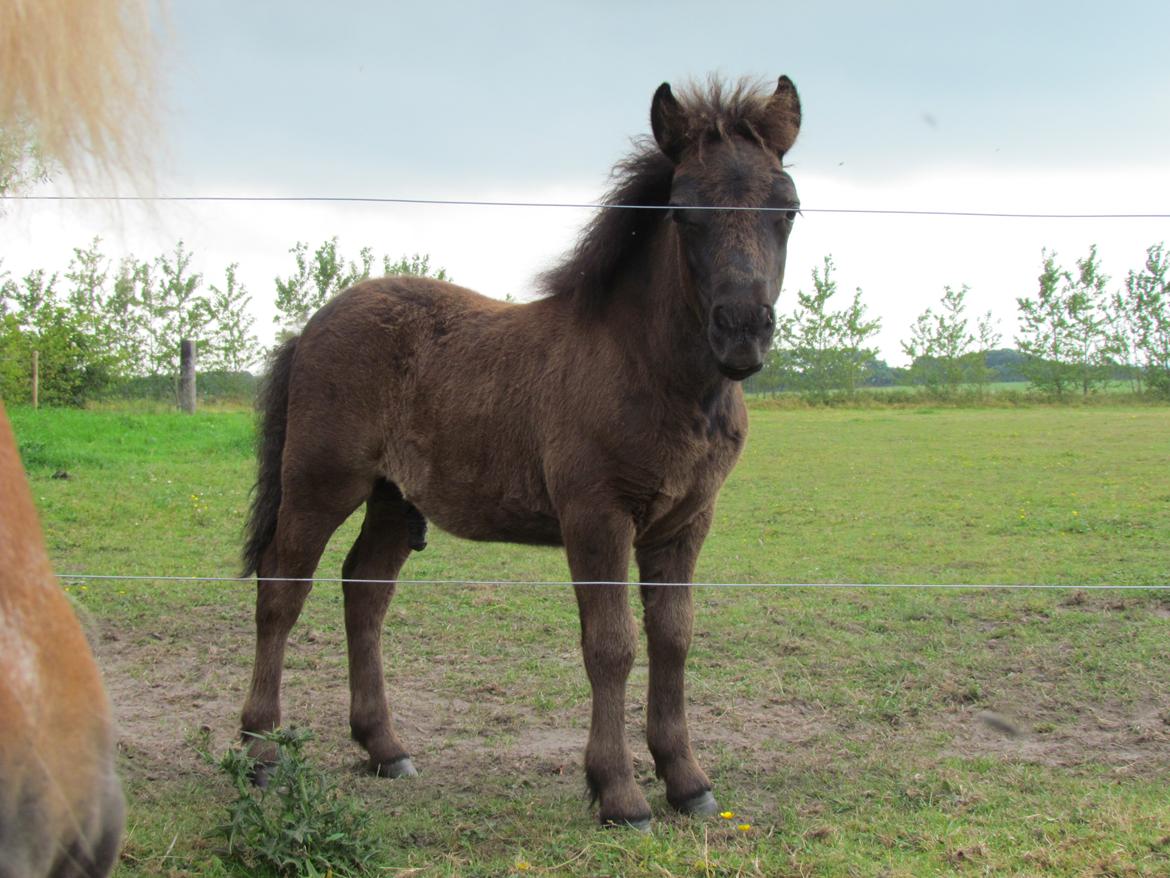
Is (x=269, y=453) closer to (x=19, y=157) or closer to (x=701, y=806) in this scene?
(x=701, y=806)

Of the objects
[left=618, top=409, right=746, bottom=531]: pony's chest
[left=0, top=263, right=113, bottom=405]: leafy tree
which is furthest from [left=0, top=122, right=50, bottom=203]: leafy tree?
[left=0, top=263, right=113, bottom=405]: leafy tree

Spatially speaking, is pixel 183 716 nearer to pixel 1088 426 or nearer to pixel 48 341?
pixel 48 341

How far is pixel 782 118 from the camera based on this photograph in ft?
12.5

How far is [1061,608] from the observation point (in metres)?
6.82

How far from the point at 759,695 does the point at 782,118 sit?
9.96 ft

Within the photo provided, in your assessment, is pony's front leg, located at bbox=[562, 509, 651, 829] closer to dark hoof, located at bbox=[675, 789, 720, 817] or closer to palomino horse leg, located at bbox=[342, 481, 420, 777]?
dark hoof, located at bbox=[675, 789, 720, 817]

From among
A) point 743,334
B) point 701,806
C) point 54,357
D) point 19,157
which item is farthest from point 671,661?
point 54,357

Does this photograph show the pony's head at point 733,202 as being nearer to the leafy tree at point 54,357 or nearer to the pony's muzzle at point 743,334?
the pony's muzzle at point 743,334

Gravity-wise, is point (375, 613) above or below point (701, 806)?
above

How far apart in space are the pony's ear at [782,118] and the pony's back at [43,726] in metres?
3.25

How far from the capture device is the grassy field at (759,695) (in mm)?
3670

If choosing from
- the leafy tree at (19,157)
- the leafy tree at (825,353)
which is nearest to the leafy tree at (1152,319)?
the leafy tree at (825,353)

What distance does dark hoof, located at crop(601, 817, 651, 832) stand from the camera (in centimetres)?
382

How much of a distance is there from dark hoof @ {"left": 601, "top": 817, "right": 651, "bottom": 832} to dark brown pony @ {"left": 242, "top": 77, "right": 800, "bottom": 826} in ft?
0.04
